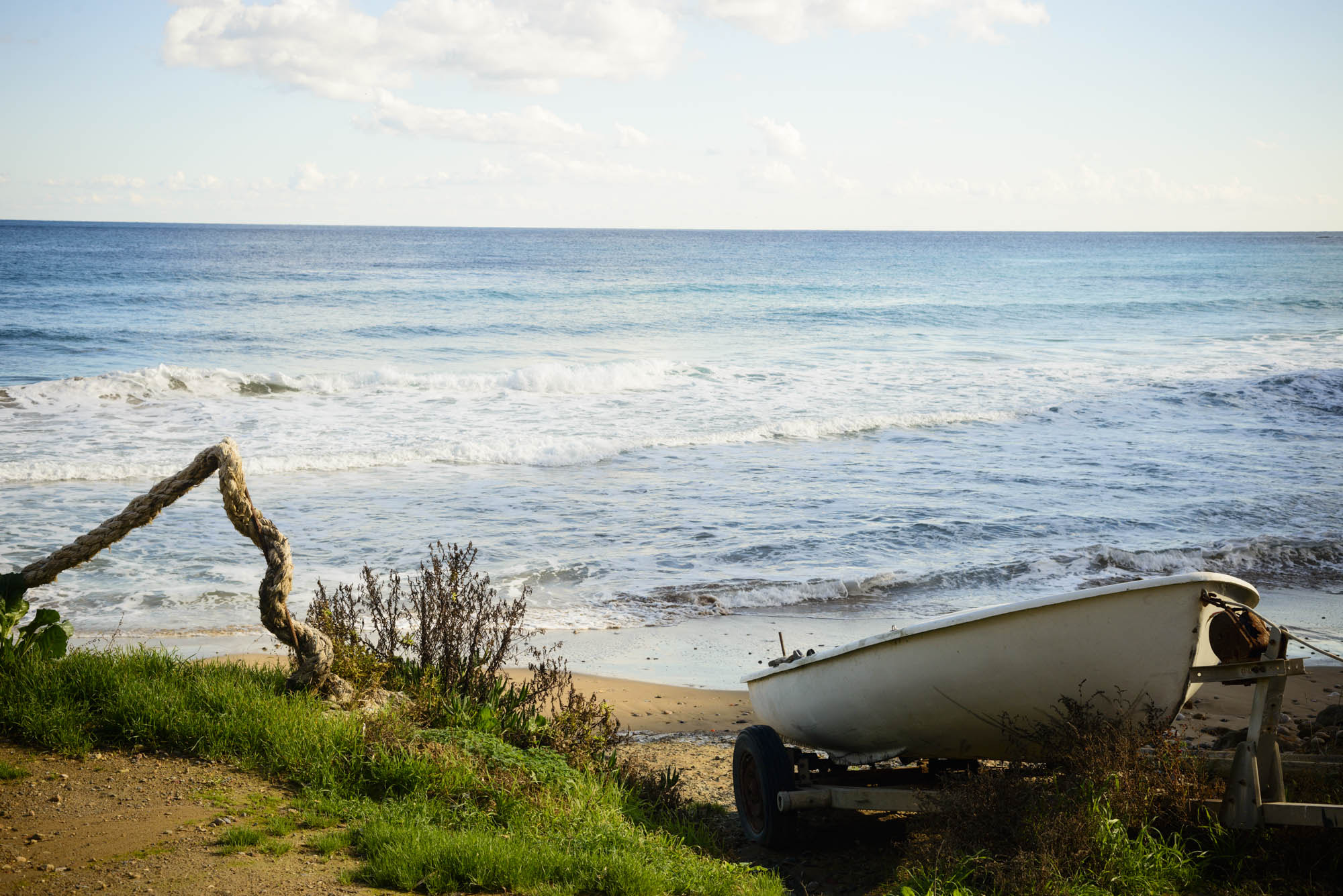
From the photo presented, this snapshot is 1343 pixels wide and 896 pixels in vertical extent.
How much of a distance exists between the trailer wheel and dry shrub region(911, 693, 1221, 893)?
86 centimetres

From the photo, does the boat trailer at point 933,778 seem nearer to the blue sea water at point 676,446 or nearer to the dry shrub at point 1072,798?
the dry shrub at point 1072,798

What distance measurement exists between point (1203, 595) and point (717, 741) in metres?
3.65

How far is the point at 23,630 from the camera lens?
4934 mm

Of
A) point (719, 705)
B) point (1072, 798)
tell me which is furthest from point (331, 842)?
point (719, 705)

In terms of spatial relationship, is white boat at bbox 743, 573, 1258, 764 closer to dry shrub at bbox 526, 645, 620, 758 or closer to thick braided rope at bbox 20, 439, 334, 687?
dry shrub at bbox 526, 645, 620, 758

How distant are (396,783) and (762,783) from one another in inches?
73.8

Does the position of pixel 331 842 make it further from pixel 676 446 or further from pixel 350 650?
pixel 676 446

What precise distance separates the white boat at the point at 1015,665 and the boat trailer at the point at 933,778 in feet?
0.67

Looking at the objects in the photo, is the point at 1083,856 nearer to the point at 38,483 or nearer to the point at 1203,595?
the point at 1203,595

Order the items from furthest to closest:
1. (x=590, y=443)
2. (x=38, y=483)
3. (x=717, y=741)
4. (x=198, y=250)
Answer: (x=198, y=250) < (x=590, y=443) < (x=38, y=483) < (x=717, y=741)

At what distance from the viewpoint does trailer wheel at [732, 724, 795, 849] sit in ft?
15.5

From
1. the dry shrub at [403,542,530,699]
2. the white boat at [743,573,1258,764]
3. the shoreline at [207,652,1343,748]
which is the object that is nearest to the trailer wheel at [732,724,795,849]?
the white boat at [743,573,1258,764]

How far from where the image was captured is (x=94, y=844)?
3.59 m

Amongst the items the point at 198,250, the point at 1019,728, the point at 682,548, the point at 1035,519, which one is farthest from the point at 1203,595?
the point at 198,250
